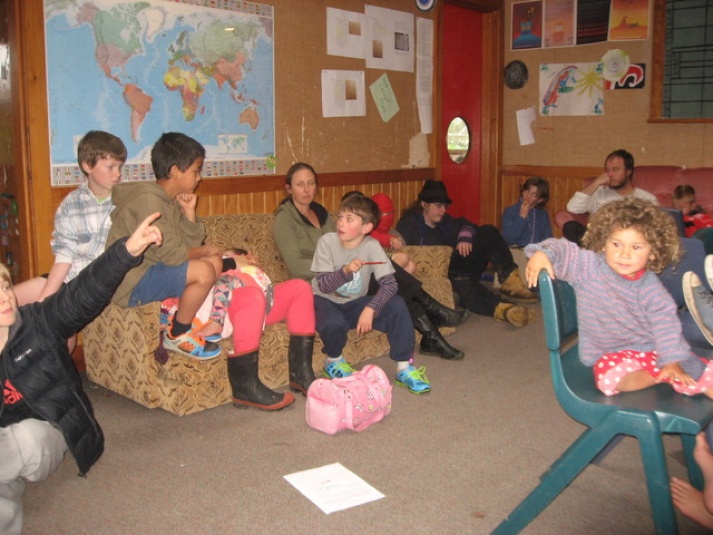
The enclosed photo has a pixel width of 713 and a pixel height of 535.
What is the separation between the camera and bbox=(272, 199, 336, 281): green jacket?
369 centimetres

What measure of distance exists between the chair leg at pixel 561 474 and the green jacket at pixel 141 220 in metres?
1.68

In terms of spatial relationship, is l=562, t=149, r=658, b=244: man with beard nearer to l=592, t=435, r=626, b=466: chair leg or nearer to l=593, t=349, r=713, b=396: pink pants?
l=592, t=435, r=626, b=466: chair leg

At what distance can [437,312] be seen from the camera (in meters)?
4.03

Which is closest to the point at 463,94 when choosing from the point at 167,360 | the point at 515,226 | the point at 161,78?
the point at 515,226

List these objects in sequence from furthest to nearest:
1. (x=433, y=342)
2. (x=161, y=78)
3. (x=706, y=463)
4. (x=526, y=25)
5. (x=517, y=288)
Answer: (x=526, y=25) → (x=517, y=288) → (x=433, y=342) → (x=161, y=78) → (x=706, y=463)

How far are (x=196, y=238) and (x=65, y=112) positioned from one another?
0.87 m

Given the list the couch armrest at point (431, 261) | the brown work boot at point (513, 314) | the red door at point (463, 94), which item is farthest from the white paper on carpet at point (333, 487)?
the red door at point (463, 94)

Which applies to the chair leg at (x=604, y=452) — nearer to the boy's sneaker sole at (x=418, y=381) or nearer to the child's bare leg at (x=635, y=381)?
the child's bare leg at (x=635, y=381)

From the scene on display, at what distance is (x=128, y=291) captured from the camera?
2920 millimetres

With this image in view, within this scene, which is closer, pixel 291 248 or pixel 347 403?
pixel 347 403

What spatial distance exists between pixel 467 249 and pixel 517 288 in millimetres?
580

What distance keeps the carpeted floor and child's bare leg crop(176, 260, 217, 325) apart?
0.43 meters

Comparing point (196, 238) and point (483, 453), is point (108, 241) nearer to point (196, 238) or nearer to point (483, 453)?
point (196, 238)

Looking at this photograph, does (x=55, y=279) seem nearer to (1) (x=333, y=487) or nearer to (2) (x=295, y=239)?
(2) (x=295, y=239)
